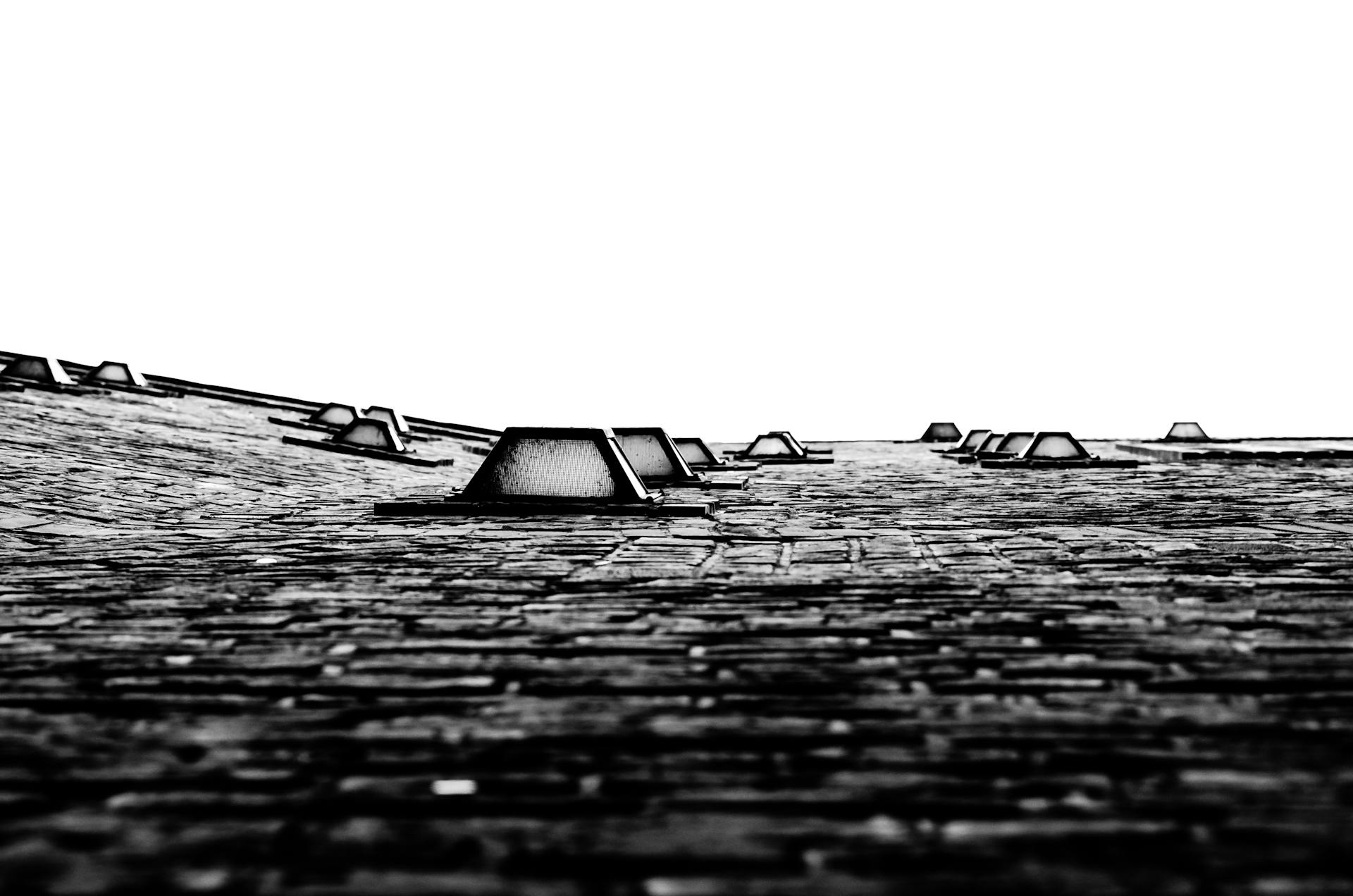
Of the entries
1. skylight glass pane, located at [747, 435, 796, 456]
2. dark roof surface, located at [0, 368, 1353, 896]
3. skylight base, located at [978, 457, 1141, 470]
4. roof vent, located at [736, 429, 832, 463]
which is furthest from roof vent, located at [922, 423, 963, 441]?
dark roof surface, located at [0, 368, 1353, 896]

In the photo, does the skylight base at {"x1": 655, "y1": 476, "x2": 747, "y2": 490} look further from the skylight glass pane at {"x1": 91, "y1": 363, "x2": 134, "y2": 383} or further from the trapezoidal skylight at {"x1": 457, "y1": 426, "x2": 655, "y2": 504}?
the skylight glass pane at {"x1": 91, "y1": 363, "x2": 134, "y2": 383}

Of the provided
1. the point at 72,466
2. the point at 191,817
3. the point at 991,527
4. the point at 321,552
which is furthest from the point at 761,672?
the point at 72,466

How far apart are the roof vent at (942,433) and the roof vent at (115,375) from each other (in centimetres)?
2356

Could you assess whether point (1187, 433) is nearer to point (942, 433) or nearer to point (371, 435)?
point (942, 433)

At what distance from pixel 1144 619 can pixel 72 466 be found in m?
12.1

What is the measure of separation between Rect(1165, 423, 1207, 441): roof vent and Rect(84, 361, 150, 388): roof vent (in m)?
25.8

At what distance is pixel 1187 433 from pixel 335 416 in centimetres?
2120

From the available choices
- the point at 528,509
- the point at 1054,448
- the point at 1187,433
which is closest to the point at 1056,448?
the point at 1054,448

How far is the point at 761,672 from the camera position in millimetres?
3404

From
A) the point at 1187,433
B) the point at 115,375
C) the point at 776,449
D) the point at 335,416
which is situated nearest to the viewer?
the point at 335,416

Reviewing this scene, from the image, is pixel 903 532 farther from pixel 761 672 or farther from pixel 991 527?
pixel 761 672

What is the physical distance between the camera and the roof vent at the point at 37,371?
77.6 ft

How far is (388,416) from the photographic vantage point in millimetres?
22328

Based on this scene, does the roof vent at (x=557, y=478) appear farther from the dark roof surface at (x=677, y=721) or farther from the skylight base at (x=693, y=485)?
the dark roof surface at (x=677, y=721)
